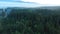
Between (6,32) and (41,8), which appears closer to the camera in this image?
(6,32)

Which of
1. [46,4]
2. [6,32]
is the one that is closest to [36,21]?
[46,4]

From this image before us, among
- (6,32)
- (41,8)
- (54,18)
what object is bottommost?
(6,32)

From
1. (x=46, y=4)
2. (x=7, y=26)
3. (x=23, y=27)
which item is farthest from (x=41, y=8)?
(x=7, y=26)

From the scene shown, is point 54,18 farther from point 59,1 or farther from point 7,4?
point 7,4

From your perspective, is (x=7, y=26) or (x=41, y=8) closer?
(x=7, y=26)

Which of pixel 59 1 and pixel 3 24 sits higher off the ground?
pixel 59 1

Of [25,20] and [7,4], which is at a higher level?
[7,4]

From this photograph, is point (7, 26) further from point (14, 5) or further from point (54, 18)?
point (54, 18)
